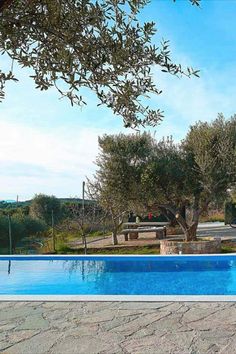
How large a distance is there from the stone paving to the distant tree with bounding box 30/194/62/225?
14.5 m

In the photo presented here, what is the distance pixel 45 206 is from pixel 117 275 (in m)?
10.7

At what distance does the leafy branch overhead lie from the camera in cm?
323

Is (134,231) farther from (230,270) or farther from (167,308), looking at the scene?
(167,308)

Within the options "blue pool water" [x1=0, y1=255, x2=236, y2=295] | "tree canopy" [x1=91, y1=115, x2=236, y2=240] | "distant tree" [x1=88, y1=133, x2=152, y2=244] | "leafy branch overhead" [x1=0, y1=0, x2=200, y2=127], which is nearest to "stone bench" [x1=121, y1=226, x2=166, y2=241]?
"tree canopy" [x1=91, y1=115, x2=236, y2=240]

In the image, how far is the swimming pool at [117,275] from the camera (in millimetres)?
9719

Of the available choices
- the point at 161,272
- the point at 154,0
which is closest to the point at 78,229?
the point at 161,272

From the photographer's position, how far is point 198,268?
11461 millimetres

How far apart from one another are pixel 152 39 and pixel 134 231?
15324mm

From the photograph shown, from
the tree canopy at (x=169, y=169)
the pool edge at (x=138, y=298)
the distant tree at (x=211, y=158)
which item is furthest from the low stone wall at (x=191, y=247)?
the pool edge at (x=138, y=298)

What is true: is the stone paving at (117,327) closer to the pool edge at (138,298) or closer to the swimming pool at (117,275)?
the pool edge at (138,298)

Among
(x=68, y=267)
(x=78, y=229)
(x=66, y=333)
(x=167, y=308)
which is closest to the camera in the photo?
(x=66, y=333)

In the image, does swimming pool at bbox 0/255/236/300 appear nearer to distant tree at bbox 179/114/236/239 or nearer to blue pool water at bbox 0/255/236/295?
blue pool water at bbox 0/255/236/295

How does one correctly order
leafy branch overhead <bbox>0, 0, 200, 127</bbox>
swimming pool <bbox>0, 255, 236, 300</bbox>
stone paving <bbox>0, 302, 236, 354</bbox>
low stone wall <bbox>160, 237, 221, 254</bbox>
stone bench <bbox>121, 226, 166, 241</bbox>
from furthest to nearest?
stone bench <bbox>121, 226, 166, 241</bbox>
low stone wall <bbox>160, 237, 221, 254</bbox>
swimming pool <bbox>0, 255, 236, 300</bbox>
stone paving <bbox>0, 302, 236, 354</bbox>
leafy branch overhead <bbox>0, 0, 200, 127</bbox>

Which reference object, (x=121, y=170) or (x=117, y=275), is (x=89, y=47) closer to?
(x=117, y=275)
